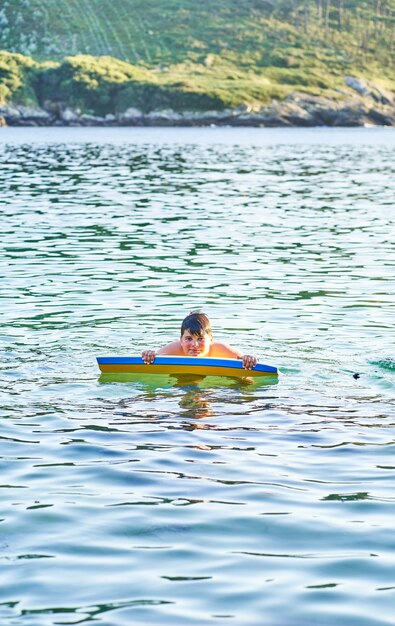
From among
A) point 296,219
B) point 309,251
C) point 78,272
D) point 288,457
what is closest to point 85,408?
point 288,457

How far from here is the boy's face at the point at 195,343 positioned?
1630 cm

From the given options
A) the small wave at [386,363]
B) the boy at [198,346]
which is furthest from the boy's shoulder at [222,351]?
the small wave at [386,363]

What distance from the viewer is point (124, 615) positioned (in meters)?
8.55

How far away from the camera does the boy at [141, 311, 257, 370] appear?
16.0 meters

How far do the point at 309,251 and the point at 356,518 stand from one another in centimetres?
2321

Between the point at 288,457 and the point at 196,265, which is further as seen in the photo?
the point at 196,265

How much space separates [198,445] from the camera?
13.1 m

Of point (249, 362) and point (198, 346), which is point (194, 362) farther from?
point (249, 362)

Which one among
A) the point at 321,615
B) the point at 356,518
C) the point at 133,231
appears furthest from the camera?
the point at 133,231

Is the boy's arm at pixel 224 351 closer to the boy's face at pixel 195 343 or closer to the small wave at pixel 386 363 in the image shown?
the boy's face at pixel 195 343

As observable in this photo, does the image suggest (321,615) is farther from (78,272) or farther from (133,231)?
(133,231)

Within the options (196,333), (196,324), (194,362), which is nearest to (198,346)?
(196,333)

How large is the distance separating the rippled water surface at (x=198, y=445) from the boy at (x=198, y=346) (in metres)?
0.46

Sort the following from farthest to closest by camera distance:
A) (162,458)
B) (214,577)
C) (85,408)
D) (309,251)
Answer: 1. (309,251)
2. (85,408)
3. (162,458)
4. (214,577)
